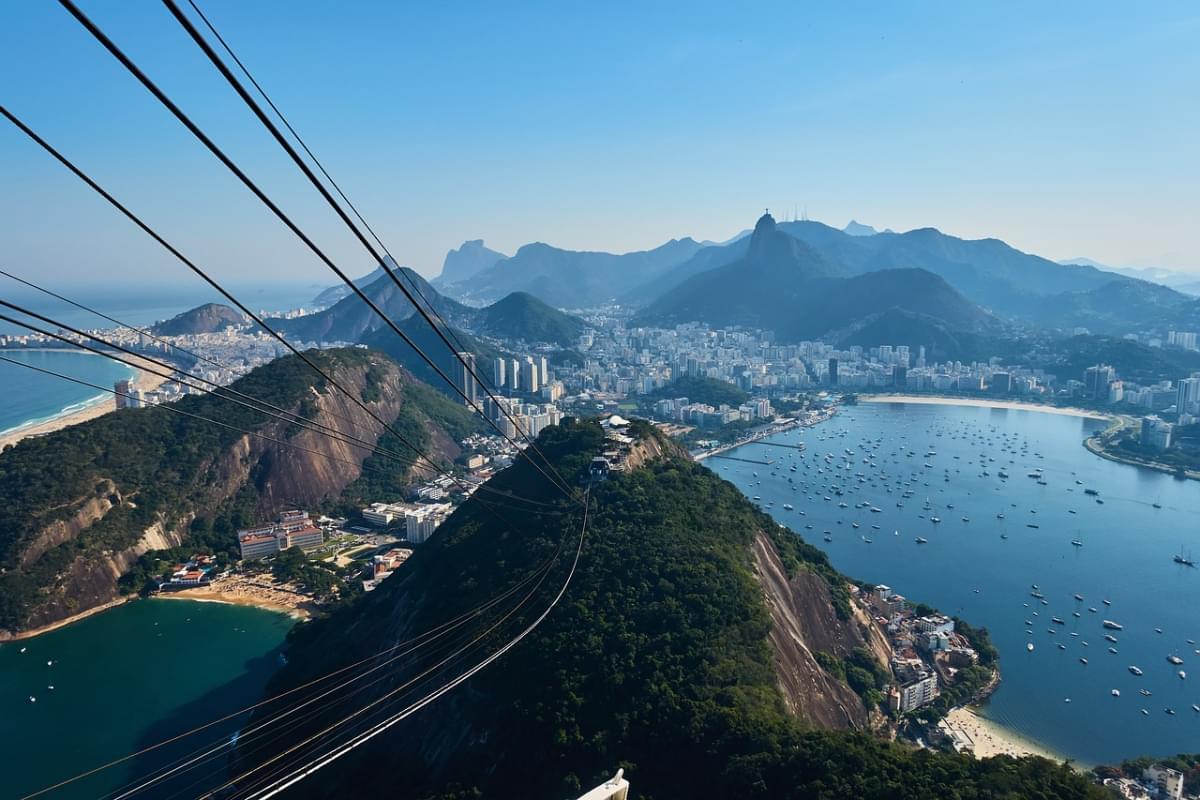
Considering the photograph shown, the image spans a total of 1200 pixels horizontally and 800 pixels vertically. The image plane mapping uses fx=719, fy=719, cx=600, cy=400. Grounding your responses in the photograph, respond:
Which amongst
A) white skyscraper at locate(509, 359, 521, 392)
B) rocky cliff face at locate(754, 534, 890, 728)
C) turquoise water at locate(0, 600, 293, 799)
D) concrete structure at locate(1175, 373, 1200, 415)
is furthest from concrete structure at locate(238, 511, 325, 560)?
concrete structure at locate(1175, 373, 1200, 415)

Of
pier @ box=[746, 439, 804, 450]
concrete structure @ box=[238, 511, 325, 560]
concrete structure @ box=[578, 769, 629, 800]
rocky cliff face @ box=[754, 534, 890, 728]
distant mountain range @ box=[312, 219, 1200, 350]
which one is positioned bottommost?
concrete structure @ box=[238, 511, 325, 560]

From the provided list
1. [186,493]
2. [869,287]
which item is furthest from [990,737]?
[869,287]

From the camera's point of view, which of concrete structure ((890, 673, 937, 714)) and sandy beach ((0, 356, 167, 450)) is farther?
sandy beach ((0, 356, 167, 450))

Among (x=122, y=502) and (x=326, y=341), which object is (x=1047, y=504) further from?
(x=326, y=341)

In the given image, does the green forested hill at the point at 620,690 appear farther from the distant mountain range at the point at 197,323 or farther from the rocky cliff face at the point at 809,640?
the distant mountain range at the point at 197,323

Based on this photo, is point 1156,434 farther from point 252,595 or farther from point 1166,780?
point 252,595

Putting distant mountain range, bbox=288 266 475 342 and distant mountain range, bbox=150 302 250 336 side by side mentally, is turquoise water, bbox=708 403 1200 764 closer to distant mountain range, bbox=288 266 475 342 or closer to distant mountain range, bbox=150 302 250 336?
distant mountain range, bbox=288 266 475 342

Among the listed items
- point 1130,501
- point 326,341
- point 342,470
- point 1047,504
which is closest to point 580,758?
point 342,470
